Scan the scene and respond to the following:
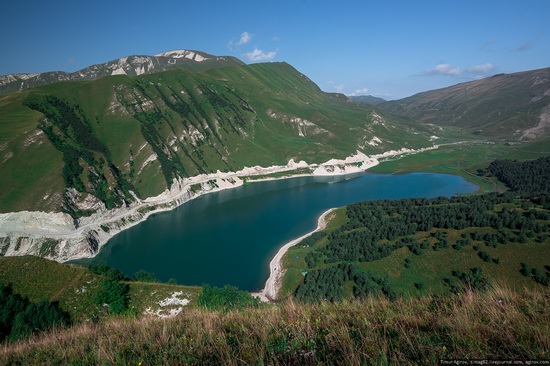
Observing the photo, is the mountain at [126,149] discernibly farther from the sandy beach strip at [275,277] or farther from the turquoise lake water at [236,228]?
the sandy beach strip at [275,277]

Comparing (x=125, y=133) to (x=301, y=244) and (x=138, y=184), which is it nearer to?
(x=138, y=184)

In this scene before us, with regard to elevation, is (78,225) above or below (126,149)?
below

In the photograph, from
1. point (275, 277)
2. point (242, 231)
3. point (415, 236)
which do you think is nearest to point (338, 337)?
point (275, 277)

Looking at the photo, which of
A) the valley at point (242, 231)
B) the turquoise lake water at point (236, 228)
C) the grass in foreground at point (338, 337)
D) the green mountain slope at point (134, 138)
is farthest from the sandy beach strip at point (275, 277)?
the green mountain slope at point (134, 138)

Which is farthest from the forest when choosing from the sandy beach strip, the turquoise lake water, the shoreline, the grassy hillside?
the shoreline

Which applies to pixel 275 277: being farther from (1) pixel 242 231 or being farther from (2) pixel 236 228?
(2) pixel 236 228

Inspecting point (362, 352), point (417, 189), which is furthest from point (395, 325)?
point (417, 189)

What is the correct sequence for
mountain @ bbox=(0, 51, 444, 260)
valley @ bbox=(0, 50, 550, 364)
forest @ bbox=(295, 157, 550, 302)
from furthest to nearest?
1. mountain @ bbox=(0, 51, 444, 260)
2. forest @ bbox=(295, 157, 550, 302)
3. valley @ bbox=(0, 50, 550, 364)

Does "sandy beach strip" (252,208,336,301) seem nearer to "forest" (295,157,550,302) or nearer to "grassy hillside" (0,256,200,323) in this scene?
"forest" (295,157,550,302)
